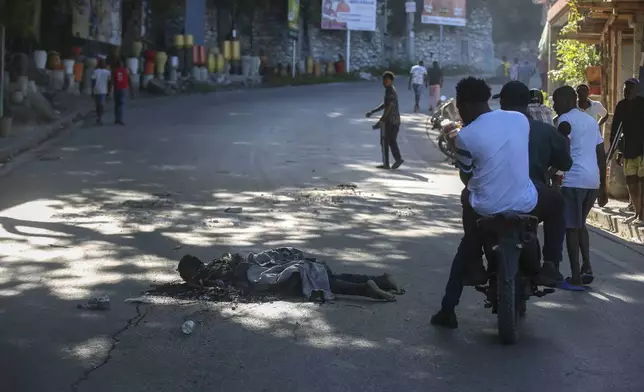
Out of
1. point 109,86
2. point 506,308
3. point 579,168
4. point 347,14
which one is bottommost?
point 506,308

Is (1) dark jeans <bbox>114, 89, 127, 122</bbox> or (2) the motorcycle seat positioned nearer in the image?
(2) the motorcycle seat

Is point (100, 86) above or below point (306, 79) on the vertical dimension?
below

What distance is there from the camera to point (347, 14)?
57.2 m

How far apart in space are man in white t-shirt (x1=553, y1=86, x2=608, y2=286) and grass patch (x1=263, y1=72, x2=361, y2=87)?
39.0m

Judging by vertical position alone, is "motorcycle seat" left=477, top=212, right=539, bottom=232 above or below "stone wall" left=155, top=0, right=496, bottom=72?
below

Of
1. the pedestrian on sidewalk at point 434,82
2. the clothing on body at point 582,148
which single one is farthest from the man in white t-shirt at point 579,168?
the pedestrian on sidewalk at point 434,82

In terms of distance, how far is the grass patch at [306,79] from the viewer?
4838cm

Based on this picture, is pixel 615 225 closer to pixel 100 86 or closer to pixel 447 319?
pixel 447 319

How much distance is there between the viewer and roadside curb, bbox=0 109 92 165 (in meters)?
19.2

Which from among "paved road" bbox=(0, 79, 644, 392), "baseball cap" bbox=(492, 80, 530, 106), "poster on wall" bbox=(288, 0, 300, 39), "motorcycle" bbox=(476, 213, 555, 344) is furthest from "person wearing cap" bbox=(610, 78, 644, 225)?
"poster on wall" bbox=(288, 0, 300, 39)

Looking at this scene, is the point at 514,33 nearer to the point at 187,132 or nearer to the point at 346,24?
the point at 346,24

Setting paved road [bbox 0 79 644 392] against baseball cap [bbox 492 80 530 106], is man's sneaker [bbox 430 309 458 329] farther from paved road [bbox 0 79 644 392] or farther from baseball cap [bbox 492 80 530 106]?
baseball cap [bbox 492 80 530 106]

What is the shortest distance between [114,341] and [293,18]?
46.4m

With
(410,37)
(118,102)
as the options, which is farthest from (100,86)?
(410,37)
